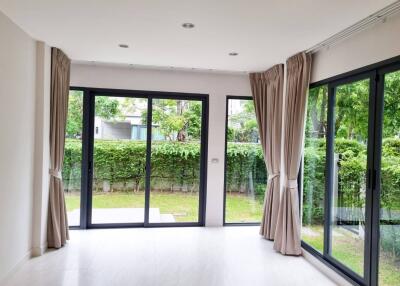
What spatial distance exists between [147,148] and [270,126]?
Answer: 2.08m

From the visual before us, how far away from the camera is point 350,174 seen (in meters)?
3.35

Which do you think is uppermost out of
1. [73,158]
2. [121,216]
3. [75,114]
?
[75,114]

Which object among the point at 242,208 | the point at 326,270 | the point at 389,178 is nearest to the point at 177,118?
the point at 242,208

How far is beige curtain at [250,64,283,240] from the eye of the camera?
4.65 metres

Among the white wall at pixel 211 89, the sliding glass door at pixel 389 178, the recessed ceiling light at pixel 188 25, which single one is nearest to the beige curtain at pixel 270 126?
the white wall at pixel 211 89

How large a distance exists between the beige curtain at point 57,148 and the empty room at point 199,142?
0.06 ft

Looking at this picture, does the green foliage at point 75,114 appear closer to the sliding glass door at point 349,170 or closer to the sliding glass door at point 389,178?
the sliding glass door at point 349,170

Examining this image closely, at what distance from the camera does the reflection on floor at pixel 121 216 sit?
507 cm

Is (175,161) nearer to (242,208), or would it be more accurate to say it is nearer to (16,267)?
(242,208)

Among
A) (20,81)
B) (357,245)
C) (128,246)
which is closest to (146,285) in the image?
(128,246)

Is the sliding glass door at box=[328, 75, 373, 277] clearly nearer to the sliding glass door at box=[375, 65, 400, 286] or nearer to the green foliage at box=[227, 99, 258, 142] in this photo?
the sliding glass door at box=[375, 65, 400, 286]

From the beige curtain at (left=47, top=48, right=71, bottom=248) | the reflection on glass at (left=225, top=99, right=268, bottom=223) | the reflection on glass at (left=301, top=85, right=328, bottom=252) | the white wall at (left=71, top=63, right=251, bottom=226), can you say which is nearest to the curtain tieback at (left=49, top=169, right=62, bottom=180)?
the beige curtain at (left=47, top=48, right=71, bottom=248)

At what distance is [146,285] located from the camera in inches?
123

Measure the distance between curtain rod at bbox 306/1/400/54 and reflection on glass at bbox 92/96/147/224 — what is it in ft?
9.69
